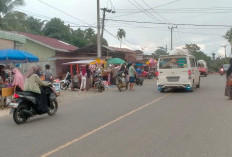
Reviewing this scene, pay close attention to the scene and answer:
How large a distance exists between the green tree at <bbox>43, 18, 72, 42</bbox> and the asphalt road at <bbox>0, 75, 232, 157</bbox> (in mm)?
45827

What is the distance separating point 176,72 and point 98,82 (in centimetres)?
503

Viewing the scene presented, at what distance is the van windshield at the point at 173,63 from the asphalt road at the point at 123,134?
22.3ft

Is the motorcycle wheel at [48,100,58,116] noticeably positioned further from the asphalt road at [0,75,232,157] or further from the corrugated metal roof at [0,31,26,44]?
the corrugated metal roof at [0,31,26,44]

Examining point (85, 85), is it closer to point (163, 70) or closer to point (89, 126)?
point (163, 70)

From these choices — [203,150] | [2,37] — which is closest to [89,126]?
[203,150]

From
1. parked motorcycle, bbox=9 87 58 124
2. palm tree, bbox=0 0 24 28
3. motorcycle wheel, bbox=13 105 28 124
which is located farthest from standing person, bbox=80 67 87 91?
palm tree, bbox=0 0 24 28

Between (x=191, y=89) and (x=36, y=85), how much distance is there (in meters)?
10.6

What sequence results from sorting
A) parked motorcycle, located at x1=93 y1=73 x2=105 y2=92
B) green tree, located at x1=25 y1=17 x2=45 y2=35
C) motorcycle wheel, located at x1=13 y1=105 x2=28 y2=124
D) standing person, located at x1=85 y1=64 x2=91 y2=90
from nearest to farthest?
motorcycle wheel, located at x1=13 y1=105 x2=28 y2=124, parked motorcycle, located at x1=93 y1=73 x2=105 y2=92, standing person, located at x1=85 y1=64 x2=91 y2=90, green tree, located at x1=25 y1=17 x2=45 y2=35

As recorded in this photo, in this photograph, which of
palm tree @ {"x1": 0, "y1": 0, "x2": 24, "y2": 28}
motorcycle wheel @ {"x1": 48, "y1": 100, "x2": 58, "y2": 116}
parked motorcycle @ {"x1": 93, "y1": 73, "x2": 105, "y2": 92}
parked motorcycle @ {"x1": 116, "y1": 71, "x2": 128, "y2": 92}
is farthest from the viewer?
palm tree @ {"x1": 0, "y1": 0, "x2": 24, "y2": 28}

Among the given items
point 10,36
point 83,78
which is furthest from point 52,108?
point 10,36

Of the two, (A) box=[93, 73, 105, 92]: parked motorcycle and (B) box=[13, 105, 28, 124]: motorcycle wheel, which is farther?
(A) box=[93, 73, 105, 92]: parked motorcycle

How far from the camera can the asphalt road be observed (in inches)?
224

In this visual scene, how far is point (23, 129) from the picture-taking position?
802 cm

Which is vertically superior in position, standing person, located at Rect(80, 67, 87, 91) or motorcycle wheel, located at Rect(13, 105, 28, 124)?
standing person, located at Rect(80, 67, 87, 91)
